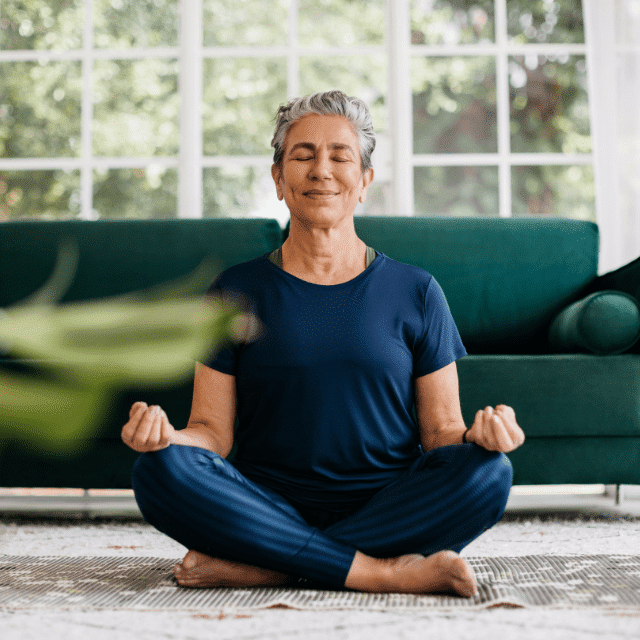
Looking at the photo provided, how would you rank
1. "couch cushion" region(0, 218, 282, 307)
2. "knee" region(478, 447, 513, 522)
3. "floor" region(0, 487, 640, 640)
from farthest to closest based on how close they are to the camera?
"couch cushion" region(0, 218, 282, 307)
"knee" region(478, 447, 513, 522)
"floor" region(0, 487, 640, 640)

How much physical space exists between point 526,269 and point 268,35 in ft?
6.49

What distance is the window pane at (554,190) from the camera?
3539 mm

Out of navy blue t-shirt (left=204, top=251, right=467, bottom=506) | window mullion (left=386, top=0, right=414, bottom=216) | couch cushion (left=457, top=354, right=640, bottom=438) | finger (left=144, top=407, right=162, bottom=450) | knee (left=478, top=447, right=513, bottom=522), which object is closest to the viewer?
finger (left=144, top=407, right=162, bottom=450)

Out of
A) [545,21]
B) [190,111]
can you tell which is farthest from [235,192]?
[545,21]

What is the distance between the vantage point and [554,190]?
3.54 meters

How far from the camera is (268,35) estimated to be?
3609 millimetres

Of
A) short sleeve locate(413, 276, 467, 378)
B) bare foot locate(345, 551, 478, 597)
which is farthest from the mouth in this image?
bare foot locate(345, 551, 478, 597)

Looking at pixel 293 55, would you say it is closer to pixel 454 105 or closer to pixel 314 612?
pixel 454 105

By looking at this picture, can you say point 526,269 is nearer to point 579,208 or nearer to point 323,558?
point 579,208

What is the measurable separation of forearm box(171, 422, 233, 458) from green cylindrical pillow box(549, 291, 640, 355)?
117cm

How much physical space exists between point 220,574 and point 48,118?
3.14 metres

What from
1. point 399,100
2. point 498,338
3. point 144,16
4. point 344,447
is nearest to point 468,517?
point 344,447

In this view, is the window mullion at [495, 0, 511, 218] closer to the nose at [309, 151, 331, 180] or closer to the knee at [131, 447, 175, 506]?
the nose at [309, 151, 331, 180]

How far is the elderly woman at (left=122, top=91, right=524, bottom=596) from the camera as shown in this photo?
112cm
